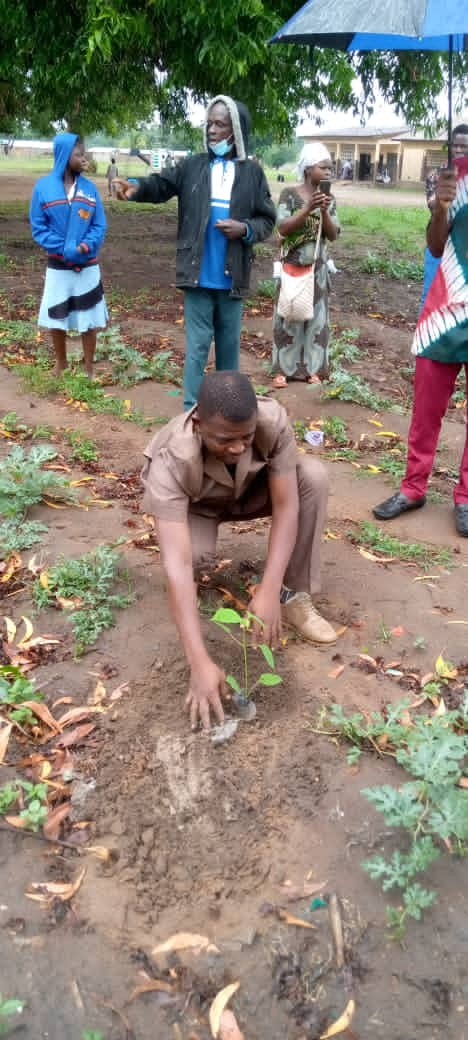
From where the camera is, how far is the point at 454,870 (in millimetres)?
2143

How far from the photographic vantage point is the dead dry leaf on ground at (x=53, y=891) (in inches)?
82.2

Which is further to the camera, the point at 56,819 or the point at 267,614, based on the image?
the point at 267,614

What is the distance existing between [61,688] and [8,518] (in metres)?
1.22

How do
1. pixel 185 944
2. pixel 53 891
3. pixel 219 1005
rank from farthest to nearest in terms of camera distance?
1. pixel 53 891
2. pixel 185 944
3. pixel 219 1005

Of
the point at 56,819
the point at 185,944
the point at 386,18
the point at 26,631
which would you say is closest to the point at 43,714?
the point at 56,819

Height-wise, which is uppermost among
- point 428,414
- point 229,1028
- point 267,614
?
point 428,414

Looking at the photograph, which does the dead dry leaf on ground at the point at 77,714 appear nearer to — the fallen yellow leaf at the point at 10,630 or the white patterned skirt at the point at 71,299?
the fallen yellow leaf at the point at 10,630

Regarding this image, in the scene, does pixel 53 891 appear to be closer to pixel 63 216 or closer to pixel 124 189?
pixel 124 189

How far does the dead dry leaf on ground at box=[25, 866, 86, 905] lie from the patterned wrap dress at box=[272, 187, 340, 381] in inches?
180

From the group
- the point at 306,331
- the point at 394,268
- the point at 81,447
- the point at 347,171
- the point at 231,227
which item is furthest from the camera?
the point at 347,171

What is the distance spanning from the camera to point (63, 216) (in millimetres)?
5398

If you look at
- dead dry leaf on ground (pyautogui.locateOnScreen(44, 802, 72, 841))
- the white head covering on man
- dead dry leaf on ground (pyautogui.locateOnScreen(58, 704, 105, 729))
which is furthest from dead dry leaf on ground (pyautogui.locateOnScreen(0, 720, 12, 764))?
the white head covering on man

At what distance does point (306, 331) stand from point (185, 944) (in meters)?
4.80

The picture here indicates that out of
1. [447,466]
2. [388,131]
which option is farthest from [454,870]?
[388,131]
